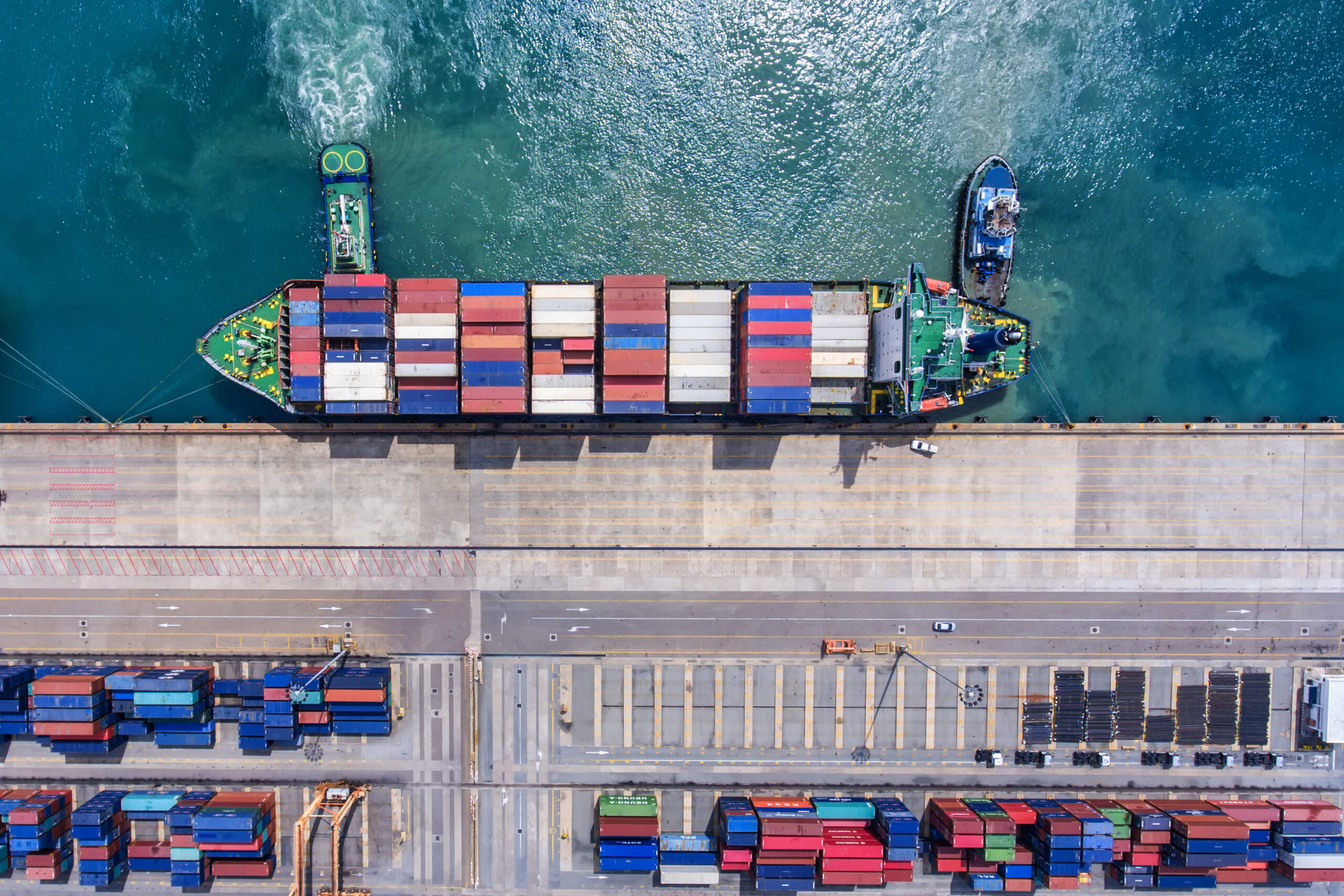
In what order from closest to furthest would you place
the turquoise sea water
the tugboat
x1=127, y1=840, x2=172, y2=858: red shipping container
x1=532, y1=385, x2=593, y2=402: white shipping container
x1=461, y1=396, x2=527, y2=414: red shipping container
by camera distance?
1. x1=461, y1=396, x2=527, y2=414: red shipping container
2. x1=532, y1=385, x2=593, y2=402: white shipping container
3. x1=127, y1=840, x2=172, y2=858: red shipping container
4. the tugboat
5. the turquoise sea water

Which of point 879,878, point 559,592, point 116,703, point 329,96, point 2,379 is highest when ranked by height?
Result: point 329,96

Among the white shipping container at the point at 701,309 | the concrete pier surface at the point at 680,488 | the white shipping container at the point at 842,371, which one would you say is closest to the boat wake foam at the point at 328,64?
the concrete pier surface at the point at 680,488

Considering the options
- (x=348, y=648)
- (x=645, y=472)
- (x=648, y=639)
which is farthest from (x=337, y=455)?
(x=648, y=639)

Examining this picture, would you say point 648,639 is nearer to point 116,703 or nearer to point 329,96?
point 116,703

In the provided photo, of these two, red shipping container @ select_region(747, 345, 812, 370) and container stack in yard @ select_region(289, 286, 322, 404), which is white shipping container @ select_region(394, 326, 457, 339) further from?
red shipping container @ select_region(747, 345, 812, 370)

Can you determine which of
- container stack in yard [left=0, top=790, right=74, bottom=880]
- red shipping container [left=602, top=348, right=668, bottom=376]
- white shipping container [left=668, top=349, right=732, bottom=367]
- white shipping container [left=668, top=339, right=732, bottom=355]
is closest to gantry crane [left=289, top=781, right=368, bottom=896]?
container stack in yard [left=0, top=790, right=74, bottom=880]

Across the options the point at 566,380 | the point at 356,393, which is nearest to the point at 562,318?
the point at 566,380
